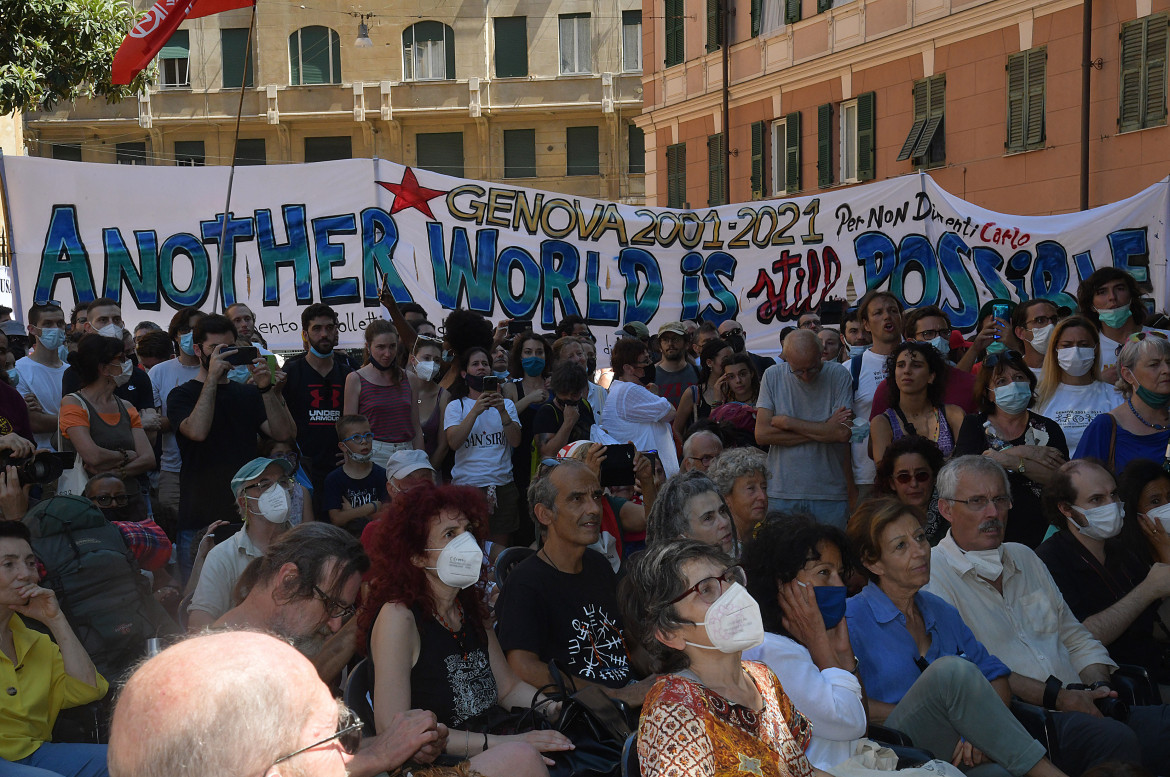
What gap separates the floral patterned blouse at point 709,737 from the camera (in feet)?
9.84

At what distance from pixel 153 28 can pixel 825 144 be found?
49.6 feet

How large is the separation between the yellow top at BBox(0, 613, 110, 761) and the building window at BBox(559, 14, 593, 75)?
3508 cm

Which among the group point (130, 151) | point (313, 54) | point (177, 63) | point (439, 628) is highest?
point (313, 54)

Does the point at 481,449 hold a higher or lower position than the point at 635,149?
lower

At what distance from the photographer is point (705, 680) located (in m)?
3.27

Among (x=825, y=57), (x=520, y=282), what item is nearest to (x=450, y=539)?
(x=520, y=282)

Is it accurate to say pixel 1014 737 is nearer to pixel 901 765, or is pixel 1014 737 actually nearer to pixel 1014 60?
pixel 901 765

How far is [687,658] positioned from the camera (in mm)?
3322

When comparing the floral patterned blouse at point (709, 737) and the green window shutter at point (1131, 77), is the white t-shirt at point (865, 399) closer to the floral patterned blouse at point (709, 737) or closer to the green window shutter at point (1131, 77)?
the floral patterned blouse at point (709, 737)

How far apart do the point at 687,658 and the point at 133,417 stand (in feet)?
13.4

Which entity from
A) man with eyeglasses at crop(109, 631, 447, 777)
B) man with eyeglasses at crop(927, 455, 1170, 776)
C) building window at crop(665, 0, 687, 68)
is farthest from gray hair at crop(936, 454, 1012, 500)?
building window at crop(665, 0, 687, 68)

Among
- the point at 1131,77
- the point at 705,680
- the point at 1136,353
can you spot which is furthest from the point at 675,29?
the point at 705,680

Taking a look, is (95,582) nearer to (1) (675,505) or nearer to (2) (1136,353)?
(1) (675,505)

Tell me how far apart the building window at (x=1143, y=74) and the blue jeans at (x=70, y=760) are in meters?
15.7
